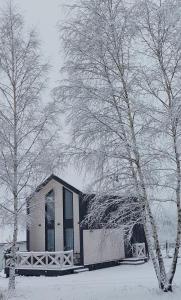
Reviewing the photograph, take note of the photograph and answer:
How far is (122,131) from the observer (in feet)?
39.8

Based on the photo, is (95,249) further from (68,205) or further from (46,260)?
(46,260)

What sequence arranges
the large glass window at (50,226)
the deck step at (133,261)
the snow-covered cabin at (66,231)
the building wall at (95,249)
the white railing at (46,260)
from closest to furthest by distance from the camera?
the white railing at (46,260) → the building wall at (95,249) → the snow-covered cabin at (66,231) → the deck step at (133,261) → the large glass window at (50,226)

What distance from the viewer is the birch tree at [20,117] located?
47.3 ft

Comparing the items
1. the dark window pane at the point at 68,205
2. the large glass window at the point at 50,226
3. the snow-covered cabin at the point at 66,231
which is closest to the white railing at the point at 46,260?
the snow-covered cabin at the point at 66,231

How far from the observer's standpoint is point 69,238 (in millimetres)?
24016

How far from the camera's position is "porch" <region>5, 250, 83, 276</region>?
20.6 metres

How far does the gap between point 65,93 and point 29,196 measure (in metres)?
4.54

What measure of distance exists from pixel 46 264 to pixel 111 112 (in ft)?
39.1

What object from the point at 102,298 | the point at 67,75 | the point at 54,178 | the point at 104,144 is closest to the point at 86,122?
the point at 104,144

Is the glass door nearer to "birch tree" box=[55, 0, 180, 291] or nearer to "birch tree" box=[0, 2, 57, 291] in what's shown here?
"birch tree" box=[0, 2, 57, 291]

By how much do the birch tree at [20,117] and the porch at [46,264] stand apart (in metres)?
6.36

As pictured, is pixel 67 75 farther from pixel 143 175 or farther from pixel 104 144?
pixel 143 175

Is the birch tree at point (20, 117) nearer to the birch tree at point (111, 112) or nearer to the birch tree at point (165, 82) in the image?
the birch tree at point (111, 112)

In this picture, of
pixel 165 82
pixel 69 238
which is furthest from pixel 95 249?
pixel 165 82
